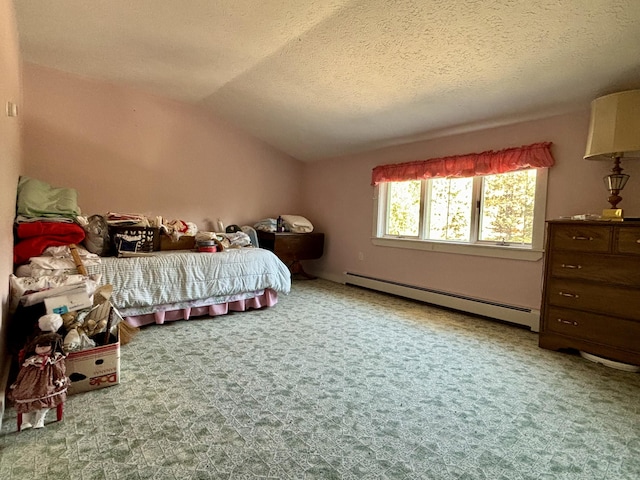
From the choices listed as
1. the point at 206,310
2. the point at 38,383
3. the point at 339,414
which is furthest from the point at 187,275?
the point at 339,414

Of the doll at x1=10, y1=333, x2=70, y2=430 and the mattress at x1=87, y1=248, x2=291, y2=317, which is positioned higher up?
the mattress at x1=87, y1=248, x2=291, y2=317

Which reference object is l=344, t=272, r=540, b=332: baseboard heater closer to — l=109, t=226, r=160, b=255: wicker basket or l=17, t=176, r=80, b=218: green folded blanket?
l=109, t=226, r=160, b=255: wicker basket

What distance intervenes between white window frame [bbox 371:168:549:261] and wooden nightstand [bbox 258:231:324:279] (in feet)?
3.22

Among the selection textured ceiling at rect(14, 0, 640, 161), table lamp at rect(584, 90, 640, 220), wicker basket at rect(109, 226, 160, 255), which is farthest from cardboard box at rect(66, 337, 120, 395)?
table lamp at rect(584, 90, 640, 220)

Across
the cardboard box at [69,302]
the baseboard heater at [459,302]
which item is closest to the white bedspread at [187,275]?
the cardboard box at [69,302]

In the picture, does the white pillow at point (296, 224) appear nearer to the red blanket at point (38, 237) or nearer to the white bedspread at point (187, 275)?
the white bedspread at point (187, 275)

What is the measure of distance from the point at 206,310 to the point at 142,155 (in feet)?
7.48

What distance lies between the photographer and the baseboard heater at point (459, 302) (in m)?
3.08

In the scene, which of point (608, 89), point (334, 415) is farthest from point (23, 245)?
point (608, 89)

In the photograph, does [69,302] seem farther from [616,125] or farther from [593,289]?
[616,125]

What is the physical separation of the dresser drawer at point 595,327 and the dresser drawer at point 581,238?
460 millimetres

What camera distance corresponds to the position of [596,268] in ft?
7.72

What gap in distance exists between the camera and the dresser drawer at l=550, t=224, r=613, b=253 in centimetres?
231

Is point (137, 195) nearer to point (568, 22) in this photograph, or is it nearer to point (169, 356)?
point (169, 356)
